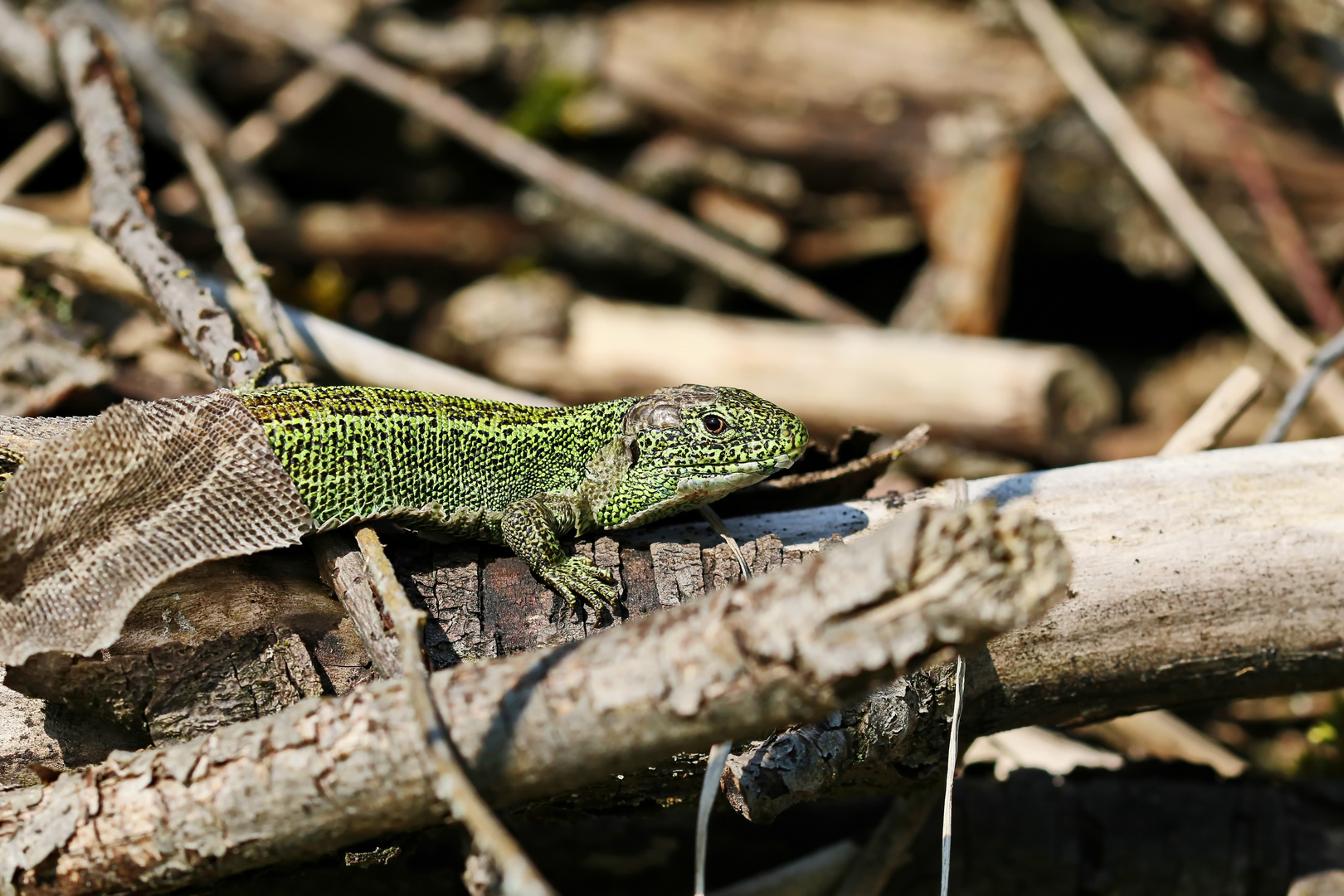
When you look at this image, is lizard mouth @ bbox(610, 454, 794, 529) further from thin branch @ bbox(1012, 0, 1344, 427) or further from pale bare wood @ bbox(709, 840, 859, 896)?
thin branch @ bbox(1012, 0, 1344, 427)

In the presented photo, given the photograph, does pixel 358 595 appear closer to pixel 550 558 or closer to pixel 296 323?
pixel 550 558

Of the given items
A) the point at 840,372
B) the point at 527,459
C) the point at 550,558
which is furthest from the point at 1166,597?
the point at 840,372

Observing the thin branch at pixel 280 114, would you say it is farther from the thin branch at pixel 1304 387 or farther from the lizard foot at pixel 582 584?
the thin branch at pixel 1304 387

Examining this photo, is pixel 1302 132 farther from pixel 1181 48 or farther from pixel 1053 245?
pixel 1053 245

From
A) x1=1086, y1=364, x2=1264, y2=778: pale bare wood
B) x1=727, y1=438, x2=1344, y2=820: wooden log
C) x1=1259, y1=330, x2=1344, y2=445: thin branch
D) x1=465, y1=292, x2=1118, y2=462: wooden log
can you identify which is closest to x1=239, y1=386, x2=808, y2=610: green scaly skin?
x1=727, y1=438, x2=1344, y2=820: wooden log

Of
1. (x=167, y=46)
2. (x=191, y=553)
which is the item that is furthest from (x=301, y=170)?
(x=191, y=553)

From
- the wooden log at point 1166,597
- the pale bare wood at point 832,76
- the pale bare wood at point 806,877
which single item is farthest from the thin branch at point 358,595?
the pale bare wood at point 832,76
